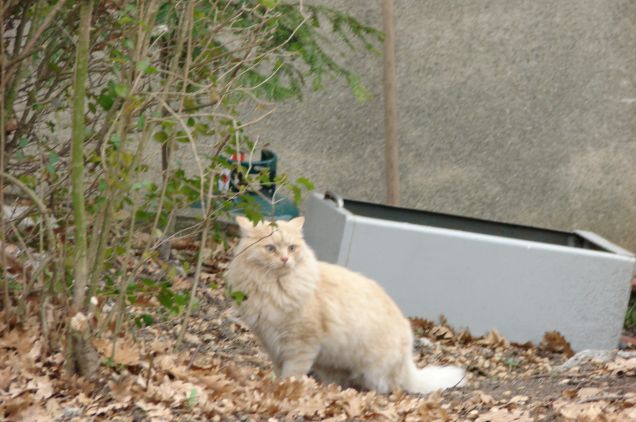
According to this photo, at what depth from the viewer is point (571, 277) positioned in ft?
20.2

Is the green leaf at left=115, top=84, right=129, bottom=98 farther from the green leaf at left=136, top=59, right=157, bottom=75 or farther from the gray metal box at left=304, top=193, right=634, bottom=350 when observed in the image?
the gray metal box at left=304, top=193, right=634, bottom=350

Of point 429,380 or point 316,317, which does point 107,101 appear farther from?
point 429,380

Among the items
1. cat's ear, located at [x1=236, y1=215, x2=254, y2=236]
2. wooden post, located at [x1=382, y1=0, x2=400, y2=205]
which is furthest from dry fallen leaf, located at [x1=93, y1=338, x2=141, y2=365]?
wooden post, located at [x1=382, y1=0, x2=400, y2=205]

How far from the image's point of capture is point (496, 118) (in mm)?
7832

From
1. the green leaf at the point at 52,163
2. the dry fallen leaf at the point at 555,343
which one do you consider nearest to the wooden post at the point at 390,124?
the dry fallen leaf at the point at 555,343

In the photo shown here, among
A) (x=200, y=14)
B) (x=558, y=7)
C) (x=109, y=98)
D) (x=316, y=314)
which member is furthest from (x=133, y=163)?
(x=558, y=7)

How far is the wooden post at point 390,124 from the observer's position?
23.2 ft

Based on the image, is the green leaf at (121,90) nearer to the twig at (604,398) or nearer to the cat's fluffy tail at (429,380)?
the twig at (604,398)

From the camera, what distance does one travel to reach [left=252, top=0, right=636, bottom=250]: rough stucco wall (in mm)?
7617

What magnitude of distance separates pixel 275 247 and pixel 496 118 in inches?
143

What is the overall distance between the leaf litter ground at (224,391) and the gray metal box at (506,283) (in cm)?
68

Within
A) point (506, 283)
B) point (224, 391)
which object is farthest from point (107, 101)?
point (506, 283)

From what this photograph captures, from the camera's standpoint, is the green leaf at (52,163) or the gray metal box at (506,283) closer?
the green leaf at (52,163)

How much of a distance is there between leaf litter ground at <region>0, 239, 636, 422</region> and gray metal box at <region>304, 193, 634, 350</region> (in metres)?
0.68
